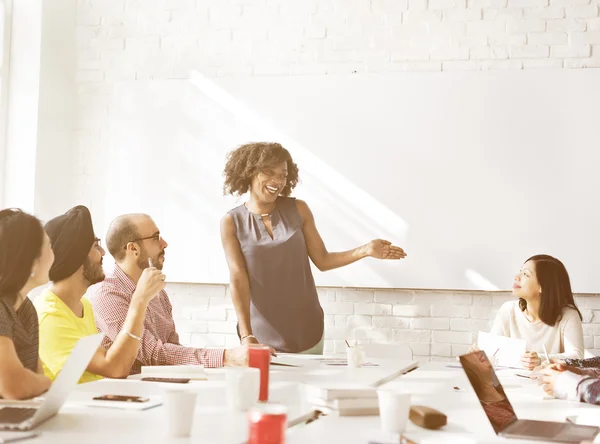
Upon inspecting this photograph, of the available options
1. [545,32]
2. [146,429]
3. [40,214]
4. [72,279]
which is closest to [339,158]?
[545,32]

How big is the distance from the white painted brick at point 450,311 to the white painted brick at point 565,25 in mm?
1556

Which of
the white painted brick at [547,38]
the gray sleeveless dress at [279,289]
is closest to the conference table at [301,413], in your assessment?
the gray sleeveless dress at [279,289]

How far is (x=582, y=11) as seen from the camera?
400 centimetres

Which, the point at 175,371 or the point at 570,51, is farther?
the point at 570,51

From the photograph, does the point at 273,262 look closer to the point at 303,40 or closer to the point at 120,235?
the point at 120,235

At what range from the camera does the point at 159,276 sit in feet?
8.16

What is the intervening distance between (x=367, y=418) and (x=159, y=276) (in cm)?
100

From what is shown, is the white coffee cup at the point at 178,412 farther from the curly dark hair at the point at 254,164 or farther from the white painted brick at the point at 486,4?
the white painted brick at the point at 486,4

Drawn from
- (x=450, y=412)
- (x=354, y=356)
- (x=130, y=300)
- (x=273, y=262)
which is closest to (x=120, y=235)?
(x=130, y=300)

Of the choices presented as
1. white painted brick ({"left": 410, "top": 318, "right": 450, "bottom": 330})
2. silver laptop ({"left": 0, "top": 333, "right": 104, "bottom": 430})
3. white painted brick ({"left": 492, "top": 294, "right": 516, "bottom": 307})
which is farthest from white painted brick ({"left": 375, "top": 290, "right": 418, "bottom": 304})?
silver laptop ({"left": 0, "top": 333, "right": 104, "bottom": 430})

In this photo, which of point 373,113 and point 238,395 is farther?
point 373,113

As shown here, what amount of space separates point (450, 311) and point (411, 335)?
0.81ft

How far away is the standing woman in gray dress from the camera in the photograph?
136 inches

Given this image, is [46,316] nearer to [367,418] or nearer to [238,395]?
[238,395]
